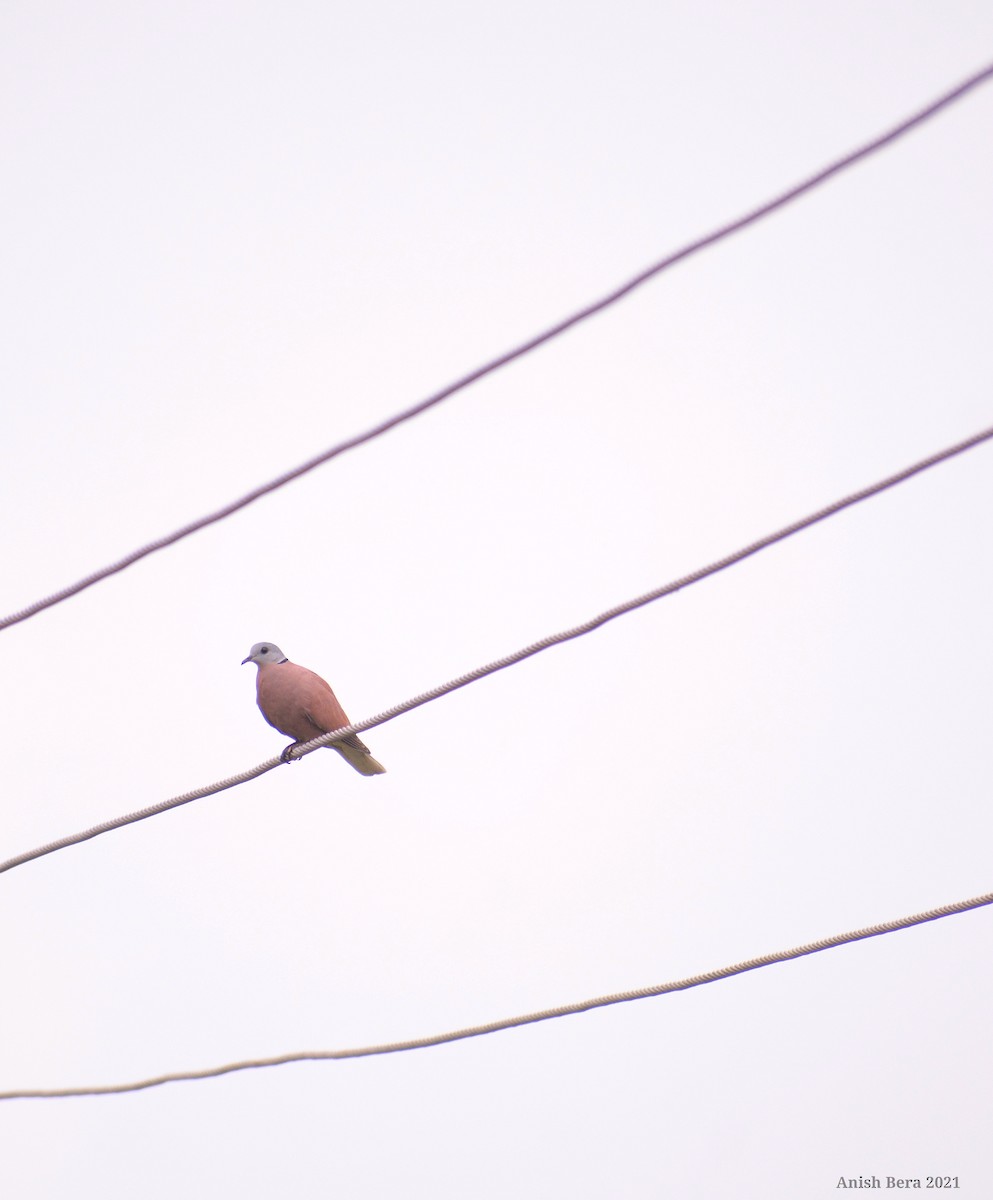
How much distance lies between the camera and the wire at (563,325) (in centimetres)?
210

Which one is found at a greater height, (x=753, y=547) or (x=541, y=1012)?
(x=753, y=547)

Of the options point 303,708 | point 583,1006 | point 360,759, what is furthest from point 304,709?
point 583,1006

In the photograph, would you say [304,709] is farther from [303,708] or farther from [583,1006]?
[583,1006]

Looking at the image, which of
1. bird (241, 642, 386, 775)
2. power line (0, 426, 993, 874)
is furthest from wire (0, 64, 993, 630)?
bird (241, 642, 386, 775)

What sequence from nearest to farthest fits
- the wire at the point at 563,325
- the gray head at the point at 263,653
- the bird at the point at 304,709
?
1. the wire at the point at 563,325
2. the bird at the point at 304,709
3. the gray head at the point at 263,653

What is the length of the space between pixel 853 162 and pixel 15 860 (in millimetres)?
2465

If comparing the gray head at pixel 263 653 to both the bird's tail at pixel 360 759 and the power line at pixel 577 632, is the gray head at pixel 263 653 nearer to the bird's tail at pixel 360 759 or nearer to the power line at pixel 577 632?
the bird's tail at pixel 360 759

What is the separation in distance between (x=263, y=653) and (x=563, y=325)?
384cm

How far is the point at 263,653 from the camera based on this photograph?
6.02 meters

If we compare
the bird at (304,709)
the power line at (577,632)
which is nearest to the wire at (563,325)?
the power line at (577,632)

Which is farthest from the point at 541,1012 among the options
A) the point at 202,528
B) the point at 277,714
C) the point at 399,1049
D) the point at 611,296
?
the point at 277,714

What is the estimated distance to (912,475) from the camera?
→ 2.44 meters

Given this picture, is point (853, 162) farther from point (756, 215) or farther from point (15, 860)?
point (15, 860)

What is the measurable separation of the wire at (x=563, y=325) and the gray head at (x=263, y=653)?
9.90ft
